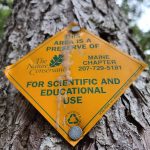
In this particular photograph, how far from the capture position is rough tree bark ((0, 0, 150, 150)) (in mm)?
993

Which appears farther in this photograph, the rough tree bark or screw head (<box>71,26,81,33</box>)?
screw head (<box>71,26,81,33</box>)

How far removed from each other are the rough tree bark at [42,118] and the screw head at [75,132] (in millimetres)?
38

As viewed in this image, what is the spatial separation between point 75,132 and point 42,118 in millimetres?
172

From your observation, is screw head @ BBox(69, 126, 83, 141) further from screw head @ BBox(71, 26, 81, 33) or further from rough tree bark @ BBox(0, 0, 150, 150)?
screw head @ BBox(71, 26, 81, 33)

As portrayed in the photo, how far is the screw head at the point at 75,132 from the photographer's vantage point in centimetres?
97

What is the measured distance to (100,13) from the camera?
5.74 ft

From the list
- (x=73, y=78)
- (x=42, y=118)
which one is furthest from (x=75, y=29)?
(x=42, y=118)

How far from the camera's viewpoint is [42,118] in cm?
108

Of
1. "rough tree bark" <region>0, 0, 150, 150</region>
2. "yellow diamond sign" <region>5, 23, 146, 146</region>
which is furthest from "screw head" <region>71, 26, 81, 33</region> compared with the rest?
"rough tree bark" <region>0, 0, 150, 150</region>

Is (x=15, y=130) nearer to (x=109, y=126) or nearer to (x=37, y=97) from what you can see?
(x=37, y=97)

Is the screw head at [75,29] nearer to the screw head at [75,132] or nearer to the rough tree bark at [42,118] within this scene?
the rough tree bark at [42,118]

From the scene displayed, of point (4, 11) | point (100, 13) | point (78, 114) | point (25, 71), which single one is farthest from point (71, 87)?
point (4, 11)

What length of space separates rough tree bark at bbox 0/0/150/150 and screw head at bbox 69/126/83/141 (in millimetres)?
38

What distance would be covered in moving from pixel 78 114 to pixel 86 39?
45cm
